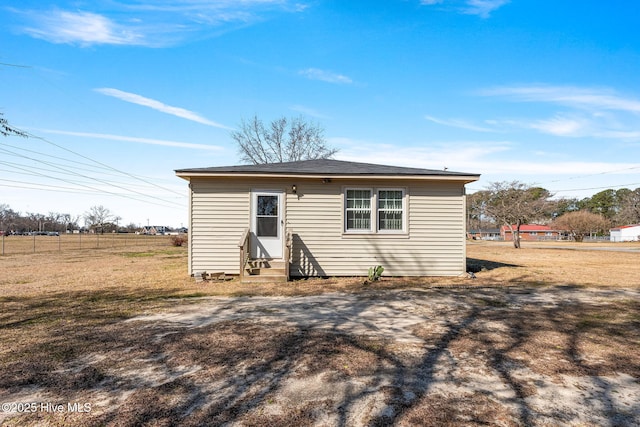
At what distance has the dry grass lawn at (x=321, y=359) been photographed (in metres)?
2.63

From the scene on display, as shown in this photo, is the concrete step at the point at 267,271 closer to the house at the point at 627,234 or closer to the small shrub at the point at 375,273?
the small shrub at the point at 375,273

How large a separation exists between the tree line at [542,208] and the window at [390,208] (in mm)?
24530

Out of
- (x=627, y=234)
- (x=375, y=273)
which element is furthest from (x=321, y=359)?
(x=627, y=234)

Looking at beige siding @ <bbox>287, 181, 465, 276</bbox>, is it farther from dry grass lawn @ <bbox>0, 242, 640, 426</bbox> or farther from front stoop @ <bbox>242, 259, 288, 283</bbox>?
dry grass lawn @ <bbox>0, 242, 640, 426</bbox>

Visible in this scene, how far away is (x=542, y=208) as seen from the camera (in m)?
33.3

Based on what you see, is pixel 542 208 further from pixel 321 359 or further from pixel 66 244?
pixel 66 244

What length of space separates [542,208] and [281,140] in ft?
84.8

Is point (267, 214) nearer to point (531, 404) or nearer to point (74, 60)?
point (531, 404)

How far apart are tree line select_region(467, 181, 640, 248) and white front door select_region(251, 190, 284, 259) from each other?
88.1 ft

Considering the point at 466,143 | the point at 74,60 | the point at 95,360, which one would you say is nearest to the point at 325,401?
the point at 95,360

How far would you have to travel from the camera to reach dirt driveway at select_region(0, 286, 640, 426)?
8.49 feet

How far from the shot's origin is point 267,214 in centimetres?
981

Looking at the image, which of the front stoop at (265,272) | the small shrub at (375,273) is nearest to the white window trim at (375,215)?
the small shrub at (375,273)

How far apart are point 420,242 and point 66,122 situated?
2472 cm
